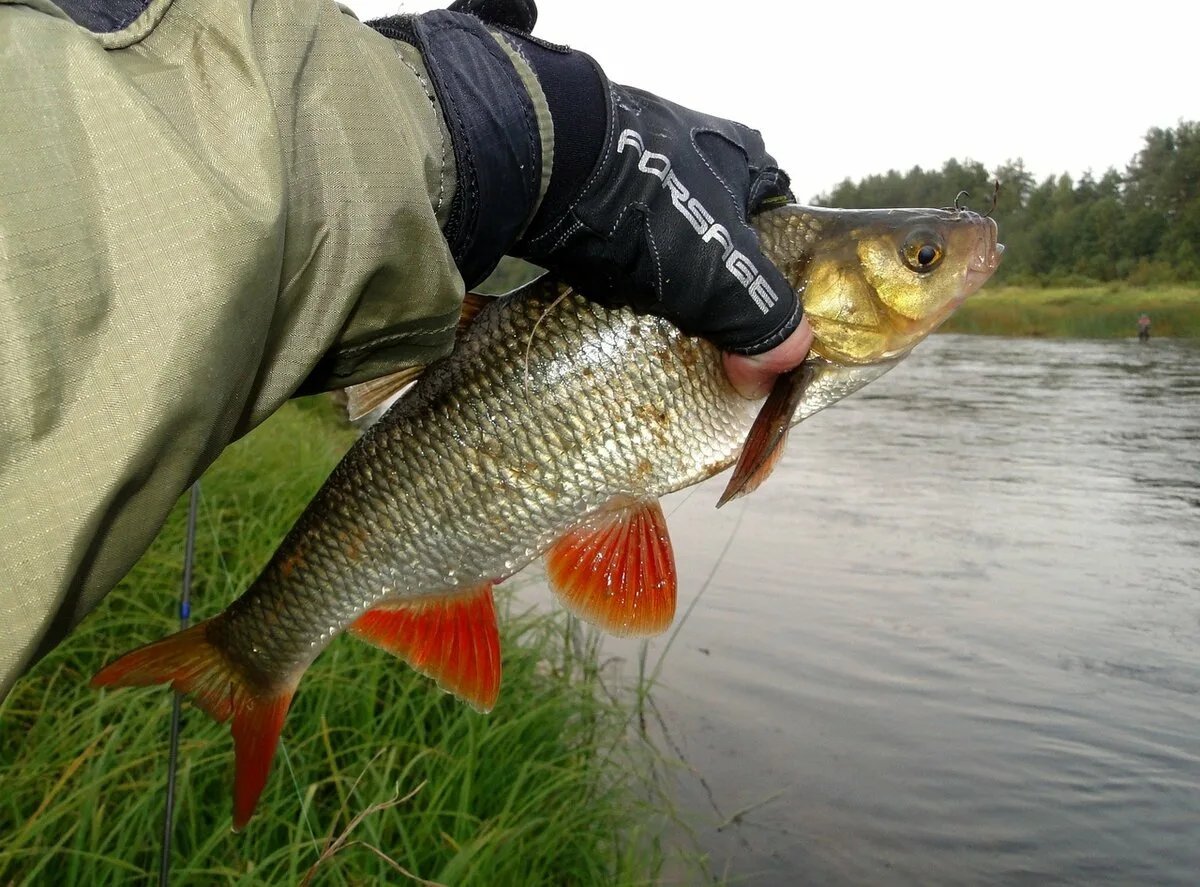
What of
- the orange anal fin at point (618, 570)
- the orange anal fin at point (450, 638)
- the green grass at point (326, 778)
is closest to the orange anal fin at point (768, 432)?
the orange anal fin at point (618, 570)

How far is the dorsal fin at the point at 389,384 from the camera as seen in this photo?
2301 millimetres

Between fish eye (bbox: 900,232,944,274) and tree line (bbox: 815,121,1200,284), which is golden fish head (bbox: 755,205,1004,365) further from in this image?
tree line (bbox: 815,121,1200,284)

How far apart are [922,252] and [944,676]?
516 cm

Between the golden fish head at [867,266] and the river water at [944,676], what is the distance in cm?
236

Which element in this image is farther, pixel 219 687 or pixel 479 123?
pixel 219 687

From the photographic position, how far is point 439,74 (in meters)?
1.60

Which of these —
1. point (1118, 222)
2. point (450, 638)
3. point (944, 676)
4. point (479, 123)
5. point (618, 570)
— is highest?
point (479, 123)

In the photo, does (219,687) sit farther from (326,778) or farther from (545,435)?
(326,778)

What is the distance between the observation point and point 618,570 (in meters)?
2.34

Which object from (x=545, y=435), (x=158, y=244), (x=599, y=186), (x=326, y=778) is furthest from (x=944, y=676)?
(x=158, y=244)

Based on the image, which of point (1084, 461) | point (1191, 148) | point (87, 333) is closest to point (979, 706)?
point (87, 333)

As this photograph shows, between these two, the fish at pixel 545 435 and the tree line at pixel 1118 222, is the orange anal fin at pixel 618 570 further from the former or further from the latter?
the tree line at pixel 1118 222

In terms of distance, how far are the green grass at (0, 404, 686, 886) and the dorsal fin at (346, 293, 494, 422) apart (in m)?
0.93

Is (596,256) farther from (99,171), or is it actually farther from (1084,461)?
(1084,461)
